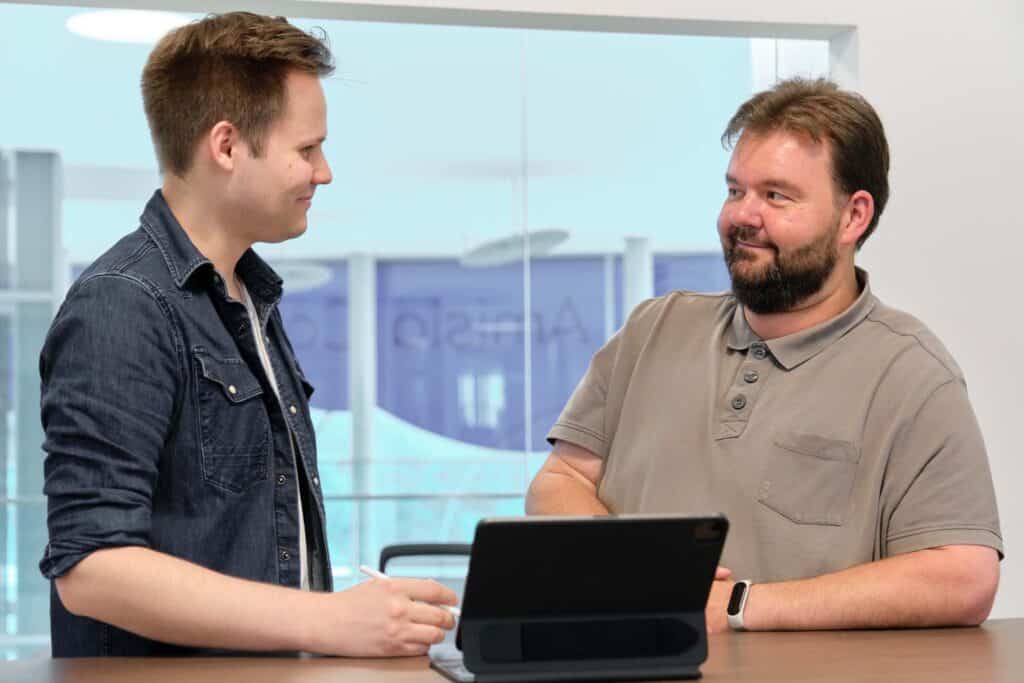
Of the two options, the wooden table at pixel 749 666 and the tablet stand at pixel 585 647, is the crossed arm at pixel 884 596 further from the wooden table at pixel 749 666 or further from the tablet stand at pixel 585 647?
the tablet stand at pixel 585 647

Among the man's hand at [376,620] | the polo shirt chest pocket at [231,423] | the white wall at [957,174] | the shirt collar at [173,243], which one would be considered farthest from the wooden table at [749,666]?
the white wall at [957,174]

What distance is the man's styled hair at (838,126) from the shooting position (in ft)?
8.04

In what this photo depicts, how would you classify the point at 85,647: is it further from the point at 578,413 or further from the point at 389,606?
the point at 578,413

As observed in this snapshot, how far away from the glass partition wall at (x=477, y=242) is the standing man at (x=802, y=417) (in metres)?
2.04

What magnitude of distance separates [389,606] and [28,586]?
3.20m

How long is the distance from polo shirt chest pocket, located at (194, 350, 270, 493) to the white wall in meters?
1.86

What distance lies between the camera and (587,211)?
4625mm

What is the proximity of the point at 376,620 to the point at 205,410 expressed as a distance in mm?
361

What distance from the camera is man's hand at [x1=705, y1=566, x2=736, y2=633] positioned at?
195cm

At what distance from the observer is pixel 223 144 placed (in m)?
1.84

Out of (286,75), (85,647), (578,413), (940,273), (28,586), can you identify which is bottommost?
(28,586)

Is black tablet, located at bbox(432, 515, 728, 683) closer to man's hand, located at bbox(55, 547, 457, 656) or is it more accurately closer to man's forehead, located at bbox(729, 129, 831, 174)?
man's hand, located at bbox(55, 547, 457, 656)

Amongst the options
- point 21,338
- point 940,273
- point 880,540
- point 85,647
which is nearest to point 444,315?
point 21,338

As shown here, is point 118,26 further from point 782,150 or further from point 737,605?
point 737,605
